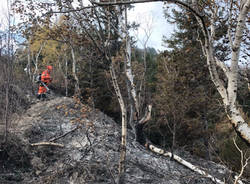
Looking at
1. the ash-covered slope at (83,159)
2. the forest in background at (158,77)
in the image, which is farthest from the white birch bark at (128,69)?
the ash-covered slope at (83,159)

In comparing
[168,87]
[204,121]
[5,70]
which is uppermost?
[5,70]

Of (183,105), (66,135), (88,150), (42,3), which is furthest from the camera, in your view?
(183,105)

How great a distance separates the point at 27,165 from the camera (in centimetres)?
462

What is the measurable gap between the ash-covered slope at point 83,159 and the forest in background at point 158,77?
2.08 feet

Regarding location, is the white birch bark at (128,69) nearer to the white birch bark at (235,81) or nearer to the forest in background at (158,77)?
the forest in background at (158,77)

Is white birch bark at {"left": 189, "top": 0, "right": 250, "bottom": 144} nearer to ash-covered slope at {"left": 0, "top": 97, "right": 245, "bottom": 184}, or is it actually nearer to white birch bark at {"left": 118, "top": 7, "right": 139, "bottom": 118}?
ash-covered slope at {"left": 0, "top": 97, "right": 245, "bottom": 184}

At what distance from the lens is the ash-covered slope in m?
4.28

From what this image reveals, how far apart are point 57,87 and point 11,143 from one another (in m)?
10.0

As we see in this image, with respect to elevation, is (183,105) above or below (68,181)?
above

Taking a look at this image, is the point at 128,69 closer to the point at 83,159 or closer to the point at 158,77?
the point at 83,159

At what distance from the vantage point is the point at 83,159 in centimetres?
502

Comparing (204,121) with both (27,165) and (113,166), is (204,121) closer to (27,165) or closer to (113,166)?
(113,166)

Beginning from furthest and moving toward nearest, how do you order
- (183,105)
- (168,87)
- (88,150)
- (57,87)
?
1. (57,87)
2. (168,87)
3. (183,105)
4. (88,150)

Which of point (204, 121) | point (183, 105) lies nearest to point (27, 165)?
point (183, 105)
